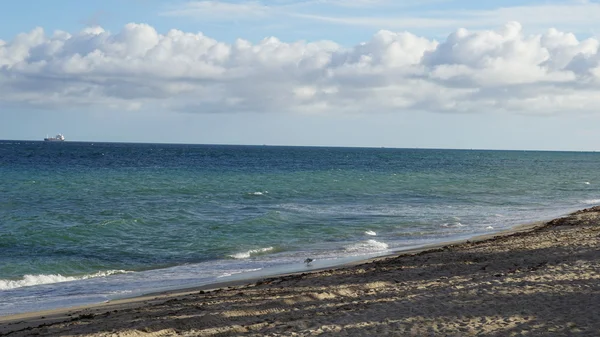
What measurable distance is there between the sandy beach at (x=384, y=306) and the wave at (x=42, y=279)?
12.8 ft

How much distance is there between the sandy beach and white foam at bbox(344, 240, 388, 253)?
5.32m

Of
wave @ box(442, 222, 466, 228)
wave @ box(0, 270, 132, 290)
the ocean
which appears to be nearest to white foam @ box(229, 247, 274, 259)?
the ocean

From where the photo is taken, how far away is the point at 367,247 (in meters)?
21.3

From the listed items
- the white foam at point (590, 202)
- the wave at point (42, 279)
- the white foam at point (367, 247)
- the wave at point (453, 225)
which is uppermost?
the white foam at point (590, 202)

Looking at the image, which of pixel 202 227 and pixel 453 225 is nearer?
pixel 202 227

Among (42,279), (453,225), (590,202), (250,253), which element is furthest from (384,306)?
(590,202)

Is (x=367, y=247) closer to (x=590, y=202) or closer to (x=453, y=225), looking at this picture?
(x=453, y=225)

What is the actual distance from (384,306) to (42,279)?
31.9 ft

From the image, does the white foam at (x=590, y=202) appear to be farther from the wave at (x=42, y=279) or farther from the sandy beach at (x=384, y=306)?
the wave at (x=42, y=279)

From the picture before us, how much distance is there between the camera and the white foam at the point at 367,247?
20.7 m

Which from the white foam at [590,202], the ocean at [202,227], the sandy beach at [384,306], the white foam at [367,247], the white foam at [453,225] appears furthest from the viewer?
the white foam at [590,202]

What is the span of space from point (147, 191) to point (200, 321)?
31.4 metres

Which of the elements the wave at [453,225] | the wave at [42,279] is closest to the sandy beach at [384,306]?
the wave at [42,279]

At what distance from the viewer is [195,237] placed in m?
23.6
